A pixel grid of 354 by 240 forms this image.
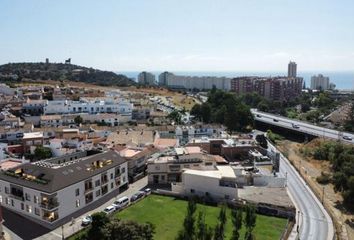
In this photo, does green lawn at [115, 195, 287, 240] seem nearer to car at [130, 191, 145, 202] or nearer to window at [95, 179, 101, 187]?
car at [130, 191, 145, 202]

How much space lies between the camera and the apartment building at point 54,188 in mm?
28625

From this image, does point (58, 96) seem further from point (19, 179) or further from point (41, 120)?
point (19, 179)

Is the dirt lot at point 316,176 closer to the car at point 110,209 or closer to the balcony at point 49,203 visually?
the car at point 110,209

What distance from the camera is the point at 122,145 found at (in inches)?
1821

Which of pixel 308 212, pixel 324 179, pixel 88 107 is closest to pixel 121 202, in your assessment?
pixel 308 212

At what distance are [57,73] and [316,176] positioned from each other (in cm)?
13131

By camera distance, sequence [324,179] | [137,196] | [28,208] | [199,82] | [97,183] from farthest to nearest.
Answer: [199,82]
[324,179]
[137,196]
[97,183]
[28,208]

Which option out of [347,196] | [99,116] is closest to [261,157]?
[347,196]

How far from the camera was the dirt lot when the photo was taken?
3155 cm

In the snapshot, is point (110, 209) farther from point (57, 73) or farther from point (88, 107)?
point (57, 73)

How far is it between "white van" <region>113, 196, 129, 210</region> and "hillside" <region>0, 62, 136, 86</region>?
103 meters

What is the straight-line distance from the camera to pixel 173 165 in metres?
39.3

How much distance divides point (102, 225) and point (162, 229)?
671 cm

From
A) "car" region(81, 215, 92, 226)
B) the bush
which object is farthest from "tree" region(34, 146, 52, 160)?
the bush
